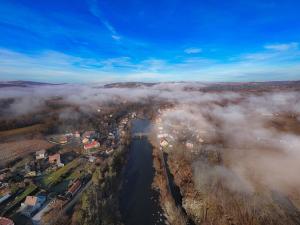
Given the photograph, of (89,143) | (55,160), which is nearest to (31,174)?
(55,160)

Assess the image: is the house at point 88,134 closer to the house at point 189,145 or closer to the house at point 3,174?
the house at point 3,174

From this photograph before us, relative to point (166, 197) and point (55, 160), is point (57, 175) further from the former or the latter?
point (166, 197)

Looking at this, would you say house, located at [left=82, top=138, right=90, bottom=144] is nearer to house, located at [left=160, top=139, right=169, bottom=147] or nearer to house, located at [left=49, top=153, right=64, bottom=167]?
house, located at [left=49, top=153, right=64, bottom=167]

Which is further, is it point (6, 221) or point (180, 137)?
point (180, 137)

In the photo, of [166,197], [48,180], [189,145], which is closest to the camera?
[166,197]

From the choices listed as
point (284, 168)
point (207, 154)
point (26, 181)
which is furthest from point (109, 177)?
point (284, 168)

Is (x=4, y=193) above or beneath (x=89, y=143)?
above

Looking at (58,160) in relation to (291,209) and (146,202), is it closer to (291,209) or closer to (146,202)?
(146,202)

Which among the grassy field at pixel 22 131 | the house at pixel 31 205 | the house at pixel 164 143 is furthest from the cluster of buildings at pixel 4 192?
the grassy field at pixel 22 131
